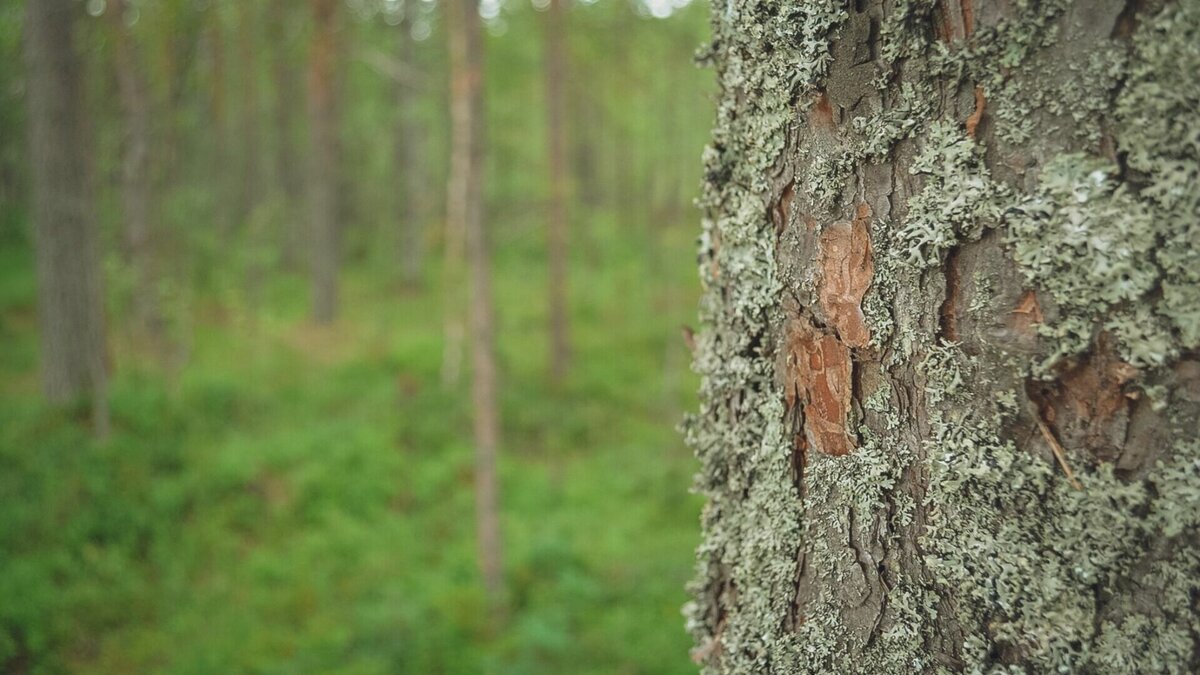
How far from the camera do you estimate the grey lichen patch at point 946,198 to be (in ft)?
3.02

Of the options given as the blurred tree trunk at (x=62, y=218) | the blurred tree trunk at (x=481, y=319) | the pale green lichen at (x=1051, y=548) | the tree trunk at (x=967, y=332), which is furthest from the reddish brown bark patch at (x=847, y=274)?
the blurred tree trunk at (x=62, y=218)

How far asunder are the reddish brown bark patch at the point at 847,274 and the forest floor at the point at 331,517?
5260 mm

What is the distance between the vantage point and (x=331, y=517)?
7957 mm

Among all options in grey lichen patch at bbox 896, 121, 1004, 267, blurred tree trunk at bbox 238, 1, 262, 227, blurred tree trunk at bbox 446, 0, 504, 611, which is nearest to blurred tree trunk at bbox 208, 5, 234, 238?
blurred tree trunk at bbox 238, 1, 262, 227

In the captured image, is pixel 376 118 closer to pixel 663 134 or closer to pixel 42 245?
pixel 663 134

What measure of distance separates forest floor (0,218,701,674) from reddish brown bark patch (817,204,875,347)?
17.3ft

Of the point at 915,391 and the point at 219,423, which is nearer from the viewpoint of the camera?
the point at 915,391

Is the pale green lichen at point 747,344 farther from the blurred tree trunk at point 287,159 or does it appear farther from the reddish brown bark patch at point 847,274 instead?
the blurred tree trunk at point 287,159

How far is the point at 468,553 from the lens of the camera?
7543 millimetres

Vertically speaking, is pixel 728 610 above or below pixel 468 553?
above

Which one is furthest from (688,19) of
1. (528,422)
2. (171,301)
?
(171,301)

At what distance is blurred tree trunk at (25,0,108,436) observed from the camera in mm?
8523

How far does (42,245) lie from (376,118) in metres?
14.7

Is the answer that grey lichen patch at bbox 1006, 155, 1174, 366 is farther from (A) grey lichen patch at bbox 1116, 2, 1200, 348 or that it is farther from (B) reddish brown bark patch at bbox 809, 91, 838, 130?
(B) reddish brown bark patch at bbox 809, 91, 838, 130
